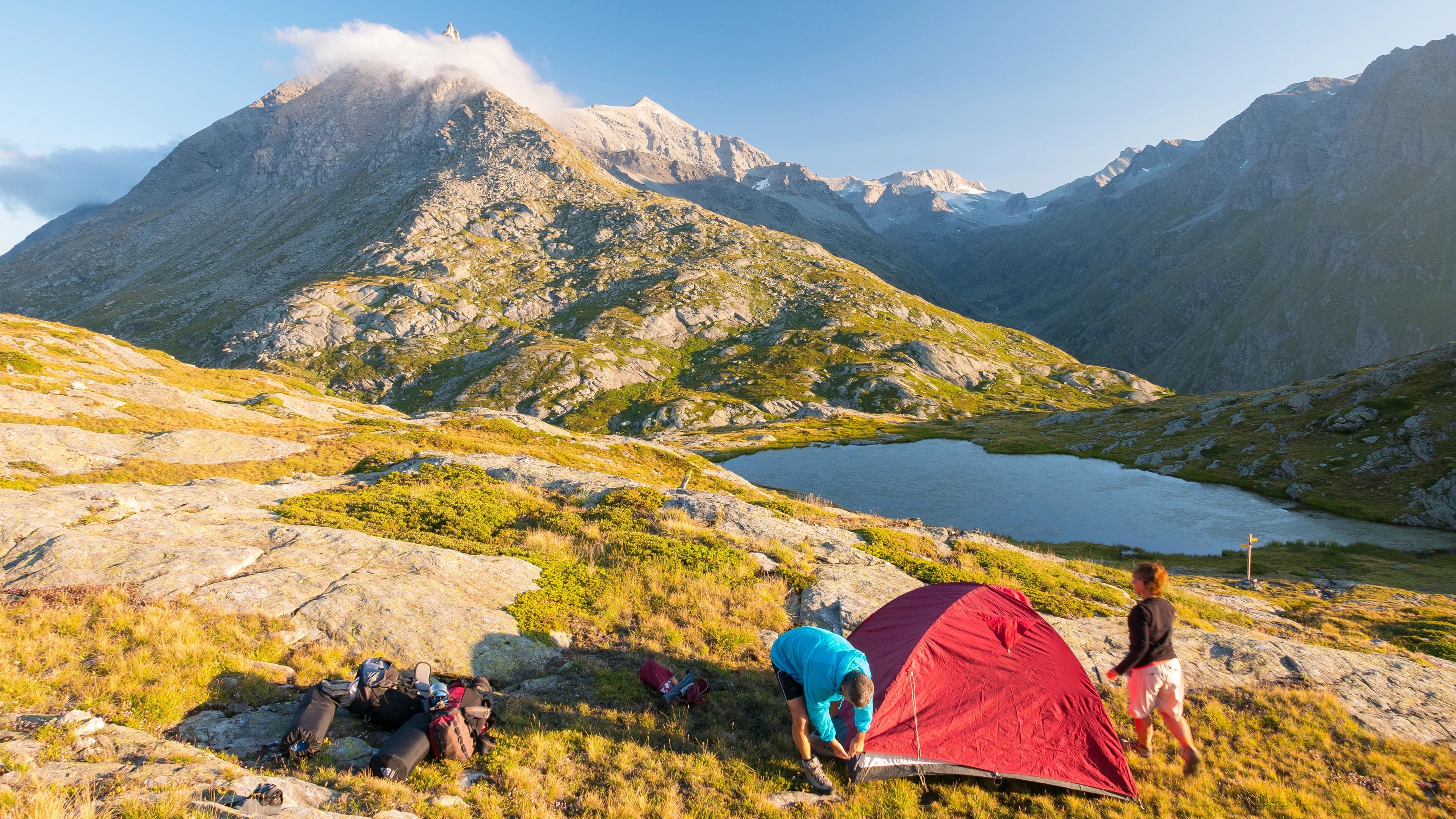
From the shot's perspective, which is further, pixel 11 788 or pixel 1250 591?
pixel 1250 591

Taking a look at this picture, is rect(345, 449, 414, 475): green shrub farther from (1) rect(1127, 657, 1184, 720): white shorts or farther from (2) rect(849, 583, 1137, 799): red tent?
Answer: (1) rect(1127, 657, 1184, 720): white shorts

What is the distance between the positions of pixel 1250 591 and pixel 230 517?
47.6 metres

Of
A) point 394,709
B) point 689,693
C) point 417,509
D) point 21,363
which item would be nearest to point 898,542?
point 689,693

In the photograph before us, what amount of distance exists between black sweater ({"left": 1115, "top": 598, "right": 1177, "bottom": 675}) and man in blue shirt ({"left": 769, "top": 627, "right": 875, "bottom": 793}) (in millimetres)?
6422

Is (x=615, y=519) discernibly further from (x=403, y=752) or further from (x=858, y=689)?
(x=858, y=689)

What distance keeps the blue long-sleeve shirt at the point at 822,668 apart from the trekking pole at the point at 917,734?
55.4 inches

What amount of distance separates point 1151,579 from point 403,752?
51.1 ft

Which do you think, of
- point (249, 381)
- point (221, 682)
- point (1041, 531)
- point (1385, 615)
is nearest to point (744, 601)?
point (221, 682)

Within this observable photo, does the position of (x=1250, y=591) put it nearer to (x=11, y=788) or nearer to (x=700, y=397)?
(x=11, y=788)

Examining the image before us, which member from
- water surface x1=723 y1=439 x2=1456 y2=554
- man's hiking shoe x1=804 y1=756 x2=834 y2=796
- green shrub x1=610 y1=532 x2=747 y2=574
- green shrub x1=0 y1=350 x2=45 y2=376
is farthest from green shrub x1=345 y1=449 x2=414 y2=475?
water surface x1=723 y1=439 x2=1456 y2=554

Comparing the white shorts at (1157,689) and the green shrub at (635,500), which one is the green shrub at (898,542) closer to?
the green shrub at (635,500)

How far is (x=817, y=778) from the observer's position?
10594 millimetres

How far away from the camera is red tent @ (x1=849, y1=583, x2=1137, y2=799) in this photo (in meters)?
11.4

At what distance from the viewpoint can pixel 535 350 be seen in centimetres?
15988
